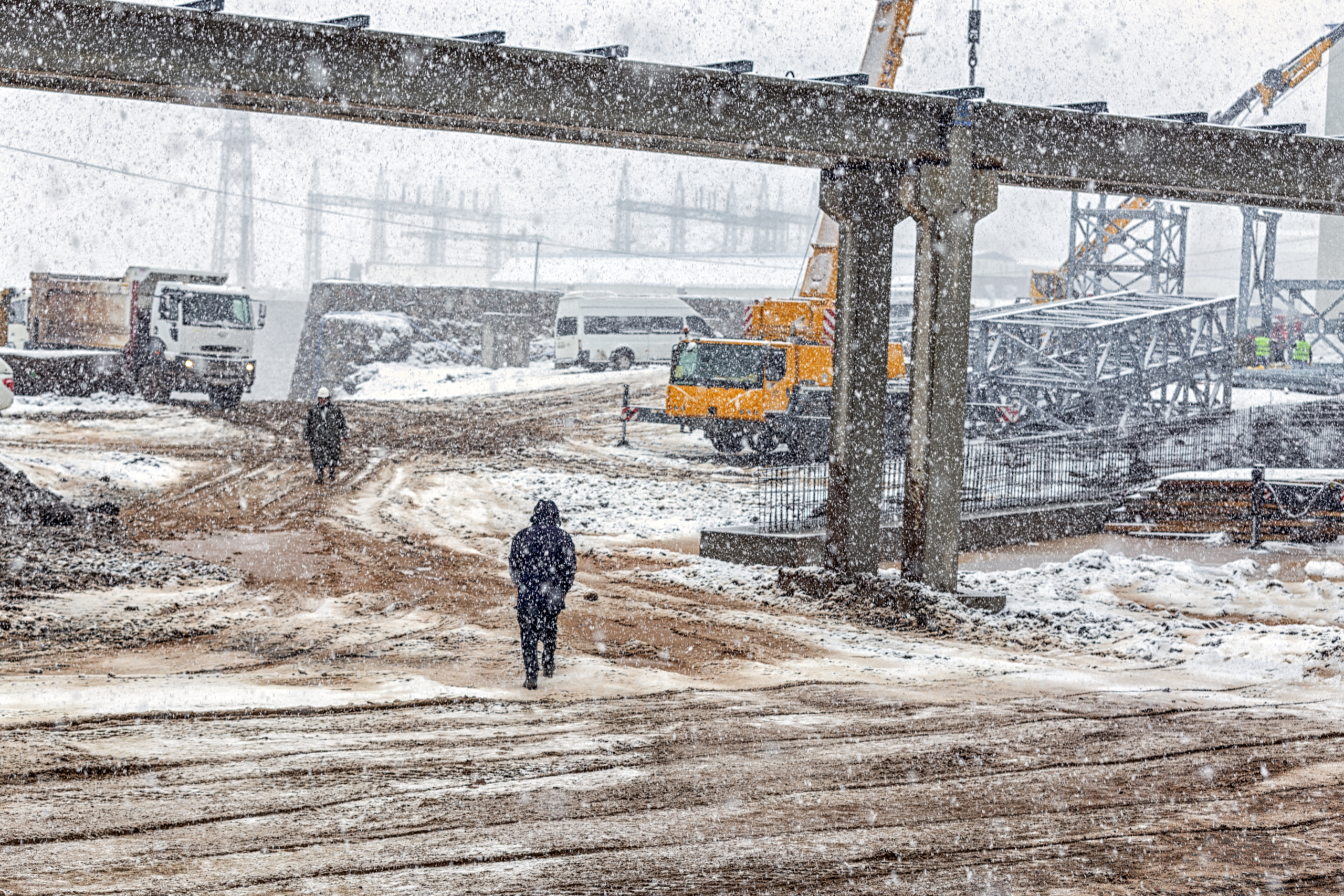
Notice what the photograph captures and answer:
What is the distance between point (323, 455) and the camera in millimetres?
22750

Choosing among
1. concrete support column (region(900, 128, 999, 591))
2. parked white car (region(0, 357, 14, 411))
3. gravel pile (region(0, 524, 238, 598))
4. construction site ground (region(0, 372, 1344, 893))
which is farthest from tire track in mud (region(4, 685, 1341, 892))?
parked white car (region(0, 357, 14, 411))

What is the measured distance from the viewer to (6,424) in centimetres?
2897

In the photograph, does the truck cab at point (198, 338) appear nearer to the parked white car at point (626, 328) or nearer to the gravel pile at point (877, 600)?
the parked white car at point (626, 328)

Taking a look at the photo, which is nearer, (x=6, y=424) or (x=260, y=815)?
(x=260, y=815)

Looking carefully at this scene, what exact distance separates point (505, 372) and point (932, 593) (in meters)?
33.4

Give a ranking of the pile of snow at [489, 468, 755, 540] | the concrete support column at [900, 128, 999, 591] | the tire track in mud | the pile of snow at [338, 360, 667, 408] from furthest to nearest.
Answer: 1. the pile of snow at [338, 360, 667, 408]
2. the pile of snow at [489, 468, 755, 540]
3. the concrete support column at [900, 128, 999, 591]
4. the tire track in mud

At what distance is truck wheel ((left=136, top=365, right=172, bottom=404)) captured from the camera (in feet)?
115

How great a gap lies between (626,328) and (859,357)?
31.0m

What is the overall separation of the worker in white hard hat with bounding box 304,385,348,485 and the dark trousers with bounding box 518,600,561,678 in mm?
13662

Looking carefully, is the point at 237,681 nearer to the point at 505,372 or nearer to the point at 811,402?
the point at 811,402

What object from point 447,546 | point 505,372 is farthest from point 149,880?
point 505,372

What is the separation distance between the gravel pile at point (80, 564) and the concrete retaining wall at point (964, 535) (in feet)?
19.1

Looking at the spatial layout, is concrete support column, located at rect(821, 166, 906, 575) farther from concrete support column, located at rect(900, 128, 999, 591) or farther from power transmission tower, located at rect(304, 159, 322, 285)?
power transmission tower, located at rect(304, 159, 322, 285)

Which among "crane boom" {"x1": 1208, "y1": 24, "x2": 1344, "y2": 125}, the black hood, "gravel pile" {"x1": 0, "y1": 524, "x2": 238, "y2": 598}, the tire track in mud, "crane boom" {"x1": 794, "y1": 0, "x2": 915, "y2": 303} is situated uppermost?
"crane boom" {"x1": 1208, "y1": 24, "x2": 1344, "y2": 125}
